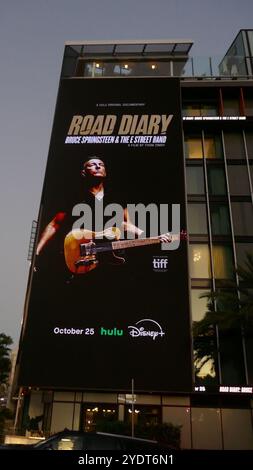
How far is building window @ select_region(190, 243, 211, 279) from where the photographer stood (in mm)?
27781

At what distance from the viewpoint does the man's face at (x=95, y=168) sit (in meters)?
30.4

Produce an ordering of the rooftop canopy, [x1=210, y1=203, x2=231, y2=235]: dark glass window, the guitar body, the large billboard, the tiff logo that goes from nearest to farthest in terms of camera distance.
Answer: the large billboard, the tiff logo, the guitar body, [x1=210, y1=203, x2=231, y2=235]: dark glass window, the rooftop canopy

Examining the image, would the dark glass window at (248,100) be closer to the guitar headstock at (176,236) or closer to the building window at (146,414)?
the guitar headstock at (176,236)

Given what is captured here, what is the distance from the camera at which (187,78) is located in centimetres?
3566

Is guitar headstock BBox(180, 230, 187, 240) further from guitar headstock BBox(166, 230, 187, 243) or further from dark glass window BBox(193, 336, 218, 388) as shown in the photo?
dark glass window BBox(193, 336, 218, 388)

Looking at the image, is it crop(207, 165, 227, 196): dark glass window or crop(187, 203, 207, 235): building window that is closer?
crop(187, 203, 207, 235): building window

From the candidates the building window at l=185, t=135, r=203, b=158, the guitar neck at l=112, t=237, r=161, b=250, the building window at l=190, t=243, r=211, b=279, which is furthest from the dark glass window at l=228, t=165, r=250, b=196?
the guitar neck at l=112, t=237, r=161, b=250

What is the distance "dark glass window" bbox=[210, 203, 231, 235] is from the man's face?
→ 898 cm

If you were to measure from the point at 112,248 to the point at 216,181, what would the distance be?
415 inches

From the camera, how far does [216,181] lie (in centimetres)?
3133

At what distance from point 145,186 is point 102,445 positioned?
2306 centimetres

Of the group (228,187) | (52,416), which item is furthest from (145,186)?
(52,416)

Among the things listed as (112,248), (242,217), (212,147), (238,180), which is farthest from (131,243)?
(212,147)
